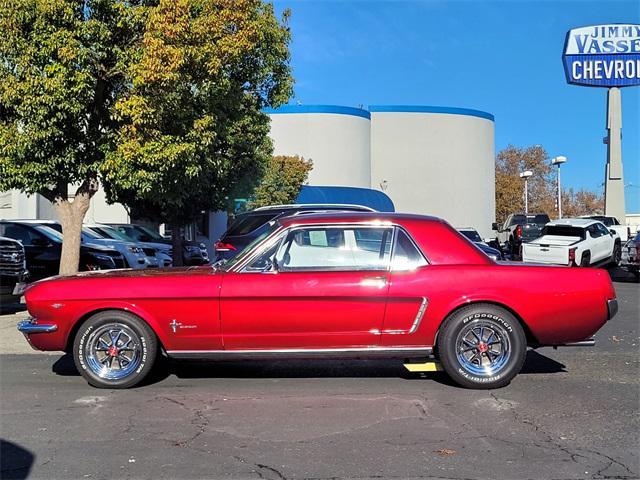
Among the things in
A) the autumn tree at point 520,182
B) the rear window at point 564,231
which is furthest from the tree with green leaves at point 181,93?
the autumn tree at point 520,182

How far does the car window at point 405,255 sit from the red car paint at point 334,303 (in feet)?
0.27

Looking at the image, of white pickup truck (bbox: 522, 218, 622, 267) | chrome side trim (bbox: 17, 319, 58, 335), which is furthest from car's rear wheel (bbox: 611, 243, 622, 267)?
chrome side trim (bbox: 17, 319, 58, 335)

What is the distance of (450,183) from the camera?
1810 inches

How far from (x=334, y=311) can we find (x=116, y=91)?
645 cm

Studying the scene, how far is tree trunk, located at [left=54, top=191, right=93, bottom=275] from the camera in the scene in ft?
35.0

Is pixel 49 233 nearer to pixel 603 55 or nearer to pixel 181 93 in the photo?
pixel 181 93

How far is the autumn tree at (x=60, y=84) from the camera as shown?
8625mm

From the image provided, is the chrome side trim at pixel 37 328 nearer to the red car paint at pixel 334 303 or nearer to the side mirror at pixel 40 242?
the red car paint at pixel 334 303

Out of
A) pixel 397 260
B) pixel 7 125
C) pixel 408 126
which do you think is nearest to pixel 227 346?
pixel 397 260

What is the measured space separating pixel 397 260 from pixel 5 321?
7.81 metres

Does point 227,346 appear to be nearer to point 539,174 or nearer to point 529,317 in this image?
point 529,317

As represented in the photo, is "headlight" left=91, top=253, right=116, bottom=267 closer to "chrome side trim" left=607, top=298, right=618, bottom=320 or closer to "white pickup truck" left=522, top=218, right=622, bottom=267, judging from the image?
"chrome side trim" left=607, top=298, right=618, bottom=320

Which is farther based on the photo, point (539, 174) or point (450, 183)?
point (539, 174)

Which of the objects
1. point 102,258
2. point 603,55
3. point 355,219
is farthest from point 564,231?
point 355,219
